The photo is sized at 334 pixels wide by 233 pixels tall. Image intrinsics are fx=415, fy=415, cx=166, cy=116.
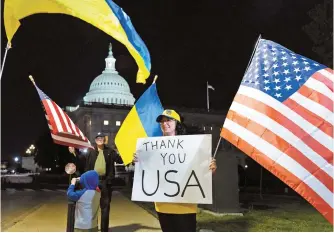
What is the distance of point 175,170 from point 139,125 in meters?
2.82

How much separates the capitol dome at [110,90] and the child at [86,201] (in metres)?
102

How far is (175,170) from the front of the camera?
183 inches

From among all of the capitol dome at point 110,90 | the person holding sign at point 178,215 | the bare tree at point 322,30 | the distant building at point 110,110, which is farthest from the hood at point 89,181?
the capitol dome at point 110,90

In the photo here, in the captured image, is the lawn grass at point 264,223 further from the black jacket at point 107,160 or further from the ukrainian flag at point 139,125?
the ukrainian flag at point 139,125

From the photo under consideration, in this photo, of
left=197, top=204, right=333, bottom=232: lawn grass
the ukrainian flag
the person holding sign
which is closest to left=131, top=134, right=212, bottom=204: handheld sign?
the person holding sign

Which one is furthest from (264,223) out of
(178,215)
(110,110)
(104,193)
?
(110,110)

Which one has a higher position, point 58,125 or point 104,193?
point 58,125

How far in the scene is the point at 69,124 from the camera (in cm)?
816

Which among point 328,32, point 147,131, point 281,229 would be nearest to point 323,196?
point 147,131

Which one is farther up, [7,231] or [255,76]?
[255,76]

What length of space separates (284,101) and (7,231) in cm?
717

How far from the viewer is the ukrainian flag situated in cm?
727

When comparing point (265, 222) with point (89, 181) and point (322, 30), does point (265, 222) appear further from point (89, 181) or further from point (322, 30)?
point (322, 30)

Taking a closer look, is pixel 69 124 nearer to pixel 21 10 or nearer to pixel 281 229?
pixel 21 10
